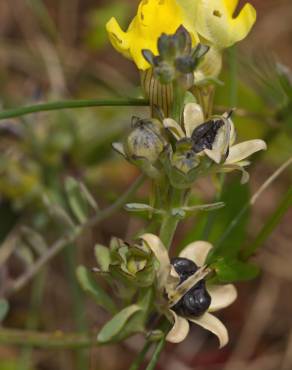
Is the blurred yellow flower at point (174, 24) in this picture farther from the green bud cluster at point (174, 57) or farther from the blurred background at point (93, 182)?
the blurred background at point (93, 182)

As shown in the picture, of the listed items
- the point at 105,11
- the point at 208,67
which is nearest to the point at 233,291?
the point at 208,67

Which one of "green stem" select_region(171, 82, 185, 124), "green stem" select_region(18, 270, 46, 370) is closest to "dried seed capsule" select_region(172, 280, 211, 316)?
"green stem" select_region(171, 82, 185, 124)

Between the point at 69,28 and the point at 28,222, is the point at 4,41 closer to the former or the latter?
the point at 69,28

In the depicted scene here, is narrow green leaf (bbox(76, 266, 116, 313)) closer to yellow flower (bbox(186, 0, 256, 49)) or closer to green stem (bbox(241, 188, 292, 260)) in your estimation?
green stem (bbox(241, 188, 292, 260))

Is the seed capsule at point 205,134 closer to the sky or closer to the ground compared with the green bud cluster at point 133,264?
closer to the sky

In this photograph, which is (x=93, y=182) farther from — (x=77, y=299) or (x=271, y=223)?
(x=271, y=223)

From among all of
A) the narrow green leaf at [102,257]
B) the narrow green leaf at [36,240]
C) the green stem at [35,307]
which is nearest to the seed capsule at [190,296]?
the narrow green leaf at [102,257]

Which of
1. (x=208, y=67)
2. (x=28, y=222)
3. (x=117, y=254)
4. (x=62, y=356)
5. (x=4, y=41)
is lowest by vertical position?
(x=62, y=356)
